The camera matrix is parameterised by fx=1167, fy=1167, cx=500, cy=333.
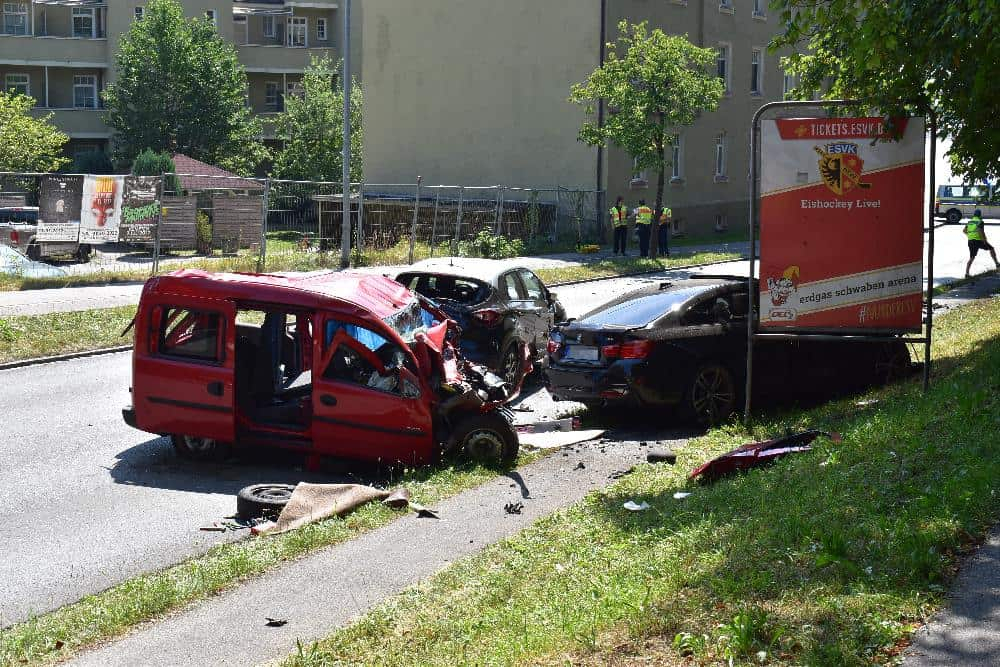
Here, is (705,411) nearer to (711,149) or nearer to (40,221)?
(40,221)

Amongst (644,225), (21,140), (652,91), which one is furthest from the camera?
(21,140)

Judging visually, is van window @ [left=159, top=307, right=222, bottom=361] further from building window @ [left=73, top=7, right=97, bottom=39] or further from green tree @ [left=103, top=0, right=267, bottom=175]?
building window @ [left=73, top=7, right=97, bottom=39]

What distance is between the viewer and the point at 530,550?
7.68 metres

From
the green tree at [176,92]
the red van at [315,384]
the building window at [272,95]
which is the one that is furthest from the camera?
the building window at [272,95]

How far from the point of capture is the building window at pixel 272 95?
6700 centimetres

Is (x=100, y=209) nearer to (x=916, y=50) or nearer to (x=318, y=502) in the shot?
(x=318, y=502)

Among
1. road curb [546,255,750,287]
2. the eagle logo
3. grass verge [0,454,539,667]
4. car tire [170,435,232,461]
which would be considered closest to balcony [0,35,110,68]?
road curb [546,255,750,287]

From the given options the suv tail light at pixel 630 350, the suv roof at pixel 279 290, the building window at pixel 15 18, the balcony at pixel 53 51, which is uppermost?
the building window at pixel 15 18

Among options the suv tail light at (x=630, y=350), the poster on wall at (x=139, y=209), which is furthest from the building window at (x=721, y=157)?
the suv tail light at (x=630, y=350)

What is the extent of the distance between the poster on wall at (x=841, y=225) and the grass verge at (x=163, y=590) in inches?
165

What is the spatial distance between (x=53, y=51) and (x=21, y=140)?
11098 mm

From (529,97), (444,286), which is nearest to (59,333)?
(444,286)

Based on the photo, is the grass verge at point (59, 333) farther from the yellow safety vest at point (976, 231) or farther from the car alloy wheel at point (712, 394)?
the yellow safety vest at point (976, 231)

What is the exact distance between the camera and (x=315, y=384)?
10883mm
